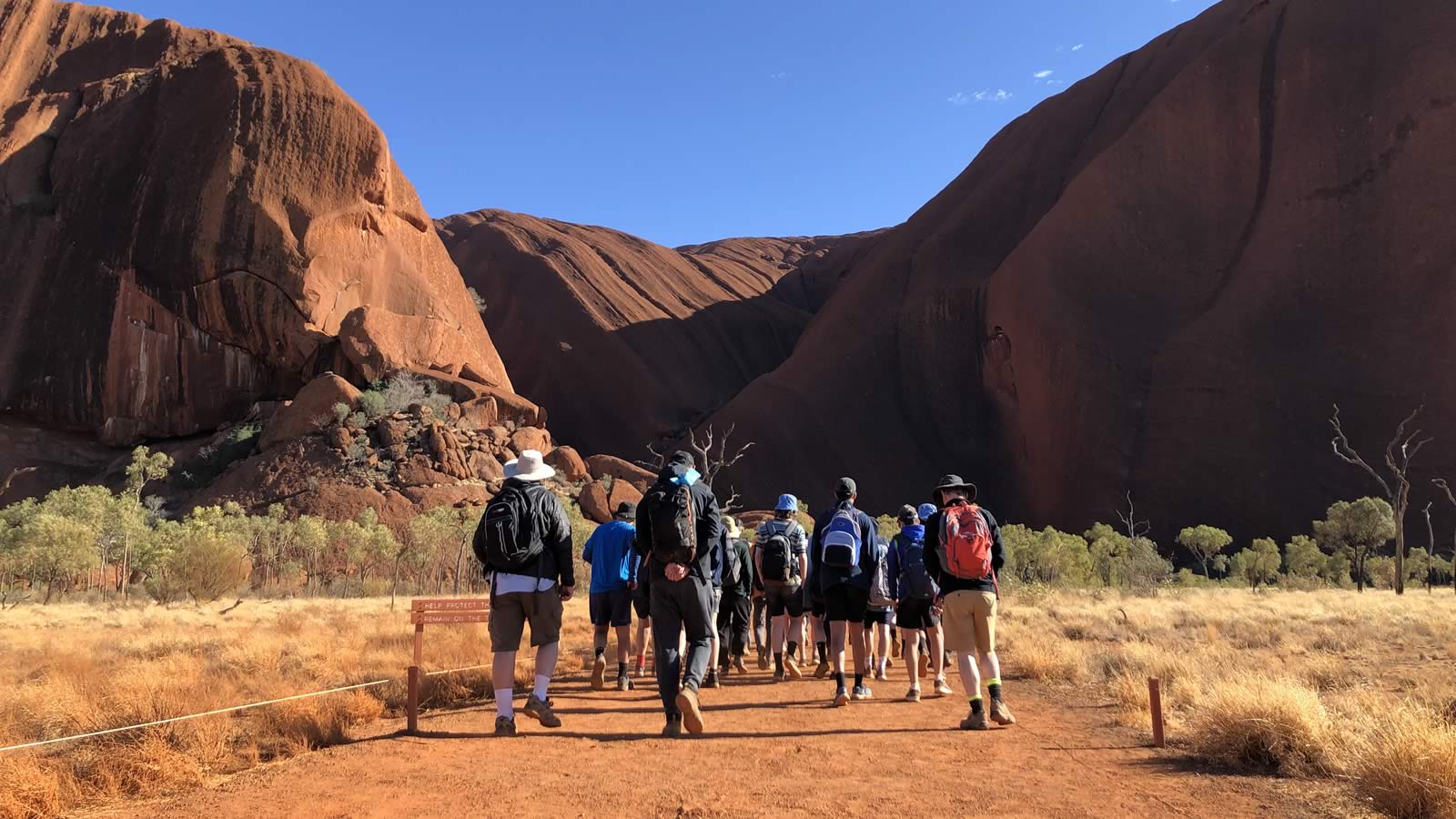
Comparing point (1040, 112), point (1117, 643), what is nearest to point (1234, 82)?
point (1040, 112)

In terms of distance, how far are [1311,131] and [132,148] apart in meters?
64.3

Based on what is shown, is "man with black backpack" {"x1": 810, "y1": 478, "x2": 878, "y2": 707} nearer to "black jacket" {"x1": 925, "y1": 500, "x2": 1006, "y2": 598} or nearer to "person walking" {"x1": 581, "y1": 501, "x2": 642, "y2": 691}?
"black jacket" {"x1": 925, "y1": 500, "x2": 1006, "y2": 598}

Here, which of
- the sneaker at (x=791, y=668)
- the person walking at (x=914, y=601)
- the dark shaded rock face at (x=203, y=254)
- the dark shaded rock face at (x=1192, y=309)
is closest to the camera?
the person walking at (x=914, y=601)

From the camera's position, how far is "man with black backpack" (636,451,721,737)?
578 cm

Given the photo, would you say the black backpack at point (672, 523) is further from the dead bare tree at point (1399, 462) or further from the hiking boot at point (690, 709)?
the dead bare tree at point (1399, 462)

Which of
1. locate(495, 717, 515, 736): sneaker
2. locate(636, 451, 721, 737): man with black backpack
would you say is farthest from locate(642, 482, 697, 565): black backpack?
locate(495, 717, 515, 736): sneaker

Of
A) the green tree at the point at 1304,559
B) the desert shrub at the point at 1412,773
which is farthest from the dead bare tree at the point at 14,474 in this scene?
the green tree at the point at 1304,559

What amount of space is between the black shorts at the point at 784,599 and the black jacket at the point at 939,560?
8.51 ft

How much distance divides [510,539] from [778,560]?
11.7 feet

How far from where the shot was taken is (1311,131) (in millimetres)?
48312

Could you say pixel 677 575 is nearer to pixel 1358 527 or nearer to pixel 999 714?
pixel 999 714

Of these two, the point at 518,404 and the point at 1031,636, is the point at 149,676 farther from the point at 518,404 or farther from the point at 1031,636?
the point at 518,404

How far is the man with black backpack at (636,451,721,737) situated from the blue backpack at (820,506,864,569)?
1860 mm

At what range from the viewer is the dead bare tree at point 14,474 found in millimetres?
35963
